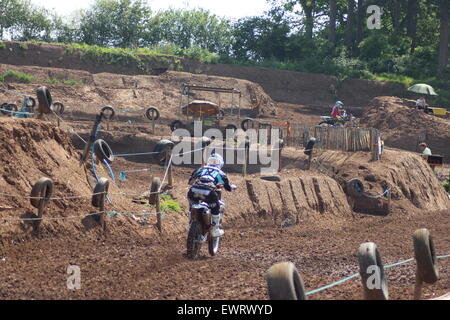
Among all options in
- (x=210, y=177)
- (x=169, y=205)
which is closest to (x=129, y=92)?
(x=169, y=205)

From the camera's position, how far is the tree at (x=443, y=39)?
4922cm

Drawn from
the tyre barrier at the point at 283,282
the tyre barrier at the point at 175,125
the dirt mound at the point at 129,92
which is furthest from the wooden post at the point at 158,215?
the dirt mound at the point at 129,92

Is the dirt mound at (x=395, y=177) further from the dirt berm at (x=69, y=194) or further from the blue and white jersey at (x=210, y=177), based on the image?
the blue and white jersey at (x=210, y=177)

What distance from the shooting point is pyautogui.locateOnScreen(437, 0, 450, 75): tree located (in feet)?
161

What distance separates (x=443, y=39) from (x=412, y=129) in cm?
1528

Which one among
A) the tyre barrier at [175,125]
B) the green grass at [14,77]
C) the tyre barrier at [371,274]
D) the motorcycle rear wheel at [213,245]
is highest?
the green grass at [14,77]

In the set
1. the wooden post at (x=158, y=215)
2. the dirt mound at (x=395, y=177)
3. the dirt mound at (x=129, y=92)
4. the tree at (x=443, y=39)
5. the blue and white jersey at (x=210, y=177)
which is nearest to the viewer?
the blue and white jersey at (x=210, y=177)

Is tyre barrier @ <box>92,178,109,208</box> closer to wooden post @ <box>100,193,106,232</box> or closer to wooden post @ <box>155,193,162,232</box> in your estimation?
wooden post @ <box>100,193,106,232</box>

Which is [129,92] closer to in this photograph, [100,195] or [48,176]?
[48,176]

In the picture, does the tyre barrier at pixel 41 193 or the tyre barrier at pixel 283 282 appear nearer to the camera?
the tyre barrier at pixel 283 282

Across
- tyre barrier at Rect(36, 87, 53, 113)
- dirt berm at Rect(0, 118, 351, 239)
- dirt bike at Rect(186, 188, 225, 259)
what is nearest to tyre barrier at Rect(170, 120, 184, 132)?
dirt berm at Rect(0, 118, 351, 239)

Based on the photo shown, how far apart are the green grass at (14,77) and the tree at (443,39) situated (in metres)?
30.6

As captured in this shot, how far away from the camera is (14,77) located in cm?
3703

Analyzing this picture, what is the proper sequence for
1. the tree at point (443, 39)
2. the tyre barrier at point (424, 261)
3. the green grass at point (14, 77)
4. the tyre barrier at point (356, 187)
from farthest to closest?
1. the tree at point (443, 39)
2. the green grass at point (14, 77)
3. the tyre barrier at point (356, 187)
4. the tyre barrier at point (424, 261)
